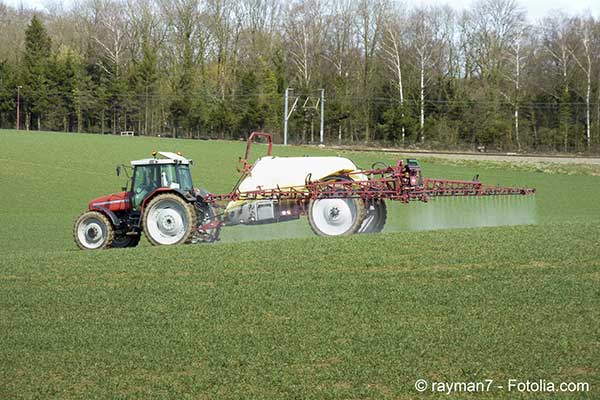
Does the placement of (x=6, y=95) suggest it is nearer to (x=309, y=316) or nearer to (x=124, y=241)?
(x=124, y=241)

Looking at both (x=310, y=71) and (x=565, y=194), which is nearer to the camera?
(x=565, y=194)

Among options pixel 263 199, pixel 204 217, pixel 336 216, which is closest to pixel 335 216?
pixel 336 216

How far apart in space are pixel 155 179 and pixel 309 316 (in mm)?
8442

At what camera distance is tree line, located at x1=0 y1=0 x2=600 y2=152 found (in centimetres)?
7831

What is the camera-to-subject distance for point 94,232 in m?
17.9

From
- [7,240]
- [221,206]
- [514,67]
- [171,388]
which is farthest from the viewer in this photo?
[514,67]

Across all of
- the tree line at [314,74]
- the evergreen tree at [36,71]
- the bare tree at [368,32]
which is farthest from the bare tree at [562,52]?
the evergreen tree at [36,71]

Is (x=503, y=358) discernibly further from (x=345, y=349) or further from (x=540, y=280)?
(x=540, y=280)

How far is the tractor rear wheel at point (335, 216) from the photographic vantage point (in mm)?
17047

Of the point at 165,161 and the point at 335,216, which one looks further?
the point at 165,161

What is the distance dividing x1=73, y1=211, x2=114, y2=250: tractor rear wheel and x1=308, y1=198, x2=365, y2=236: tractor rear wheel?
4.36 m

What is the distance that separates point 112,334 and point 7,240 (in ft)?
45.5

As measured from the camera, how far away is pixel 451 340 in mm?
8938

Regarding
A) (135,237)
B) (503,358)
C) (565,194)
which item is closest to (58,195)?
(135,237)
